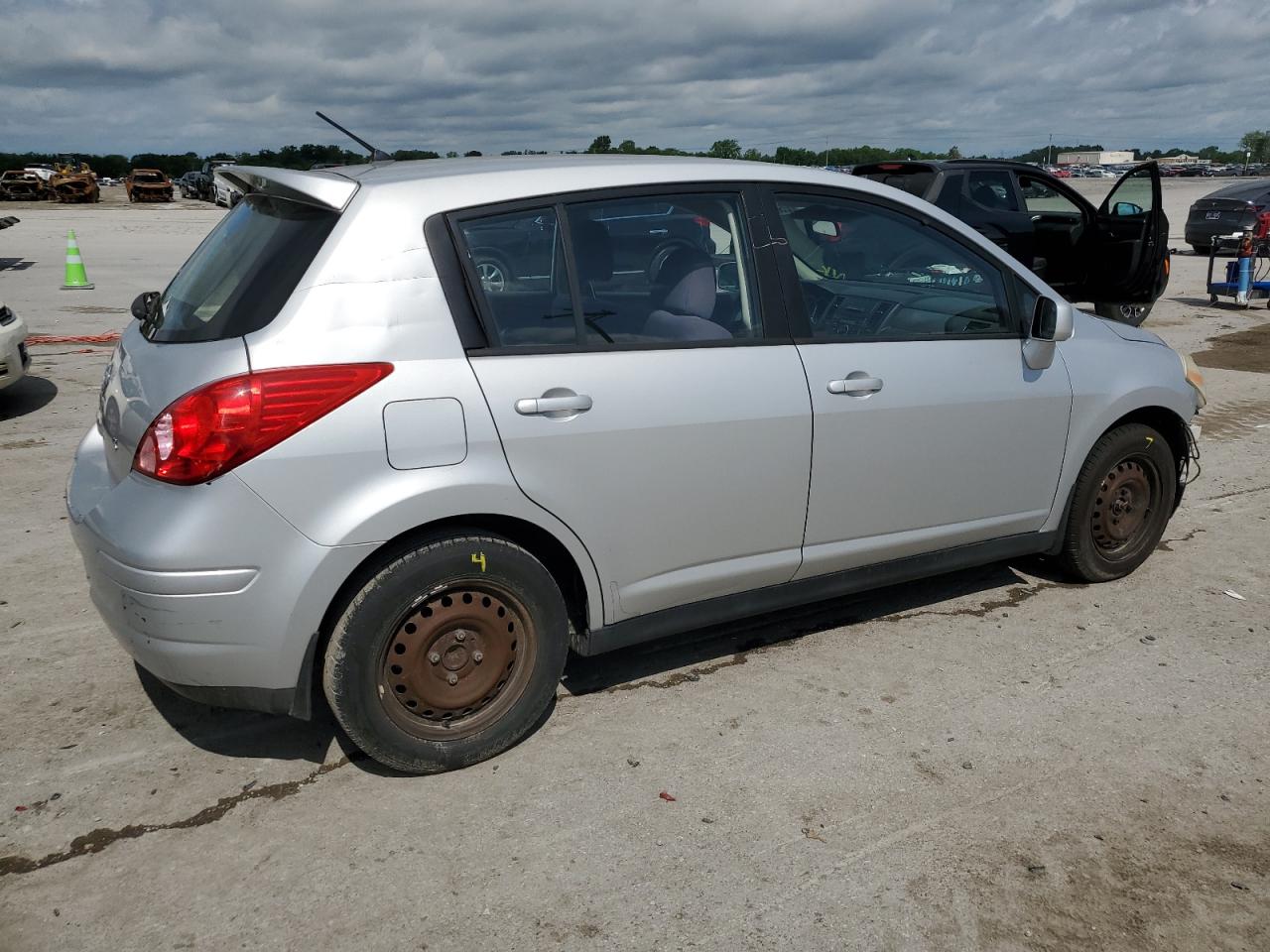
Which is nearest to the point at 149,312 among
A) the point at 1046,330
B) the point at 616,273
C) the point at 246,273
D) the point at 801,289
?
the point at 246,273

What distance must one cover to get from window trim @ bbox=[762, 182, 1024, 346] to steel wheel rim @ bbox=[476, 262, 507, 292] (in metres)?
1.02

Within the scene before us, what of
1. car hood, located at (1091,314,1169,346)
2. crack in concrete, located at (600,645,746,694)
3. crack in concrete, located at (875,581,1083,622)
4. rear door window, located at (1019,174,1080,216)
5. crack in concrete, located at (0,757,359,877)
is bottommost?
crack in concrete, located at (0,757,359,877)

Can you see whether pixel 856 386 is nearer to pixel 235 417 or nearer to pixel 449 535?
pixel 449 535

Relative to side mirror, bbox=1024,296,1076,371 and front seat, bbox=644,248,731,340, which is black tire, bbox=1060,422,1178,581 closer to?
side mirror, bbox=1024,296,1076,371

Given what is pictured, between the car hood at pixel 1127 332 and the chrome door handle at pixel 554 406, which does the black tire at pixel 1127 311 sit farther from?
the chrome door handle at pixel 554 406

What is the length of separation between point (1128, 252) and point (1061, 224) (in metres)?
0.80

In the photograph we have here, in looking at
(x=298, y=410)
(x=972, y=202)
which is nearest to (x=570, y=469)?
(x=298, y=410)

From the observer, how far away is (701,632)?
4453 mm

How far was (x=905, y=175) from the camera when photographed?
11.1 metres

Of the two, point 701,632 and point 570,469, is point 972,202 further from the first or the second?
point 570,469

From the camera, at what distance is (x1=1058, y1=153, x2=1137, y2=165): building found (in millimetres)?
122562

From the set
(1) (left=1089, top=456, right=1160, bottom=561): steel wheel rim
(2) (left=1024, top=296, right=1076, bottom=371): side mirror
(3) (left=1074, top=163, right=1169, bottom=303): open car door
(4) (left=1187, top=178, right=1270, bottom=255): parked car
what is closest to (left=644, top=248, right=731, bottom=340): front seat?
(2) (left=1024, top=296, right=1076, bottom=371): side mirror

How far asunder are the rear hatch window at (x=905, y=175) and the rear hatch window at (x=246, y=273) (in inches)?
322

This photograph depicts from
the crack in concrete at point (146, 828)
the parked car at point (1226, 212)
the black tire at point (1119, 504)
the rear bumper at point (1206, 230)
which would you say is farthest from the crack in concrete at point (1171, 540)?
the rear bumper at point (1206, 230)
